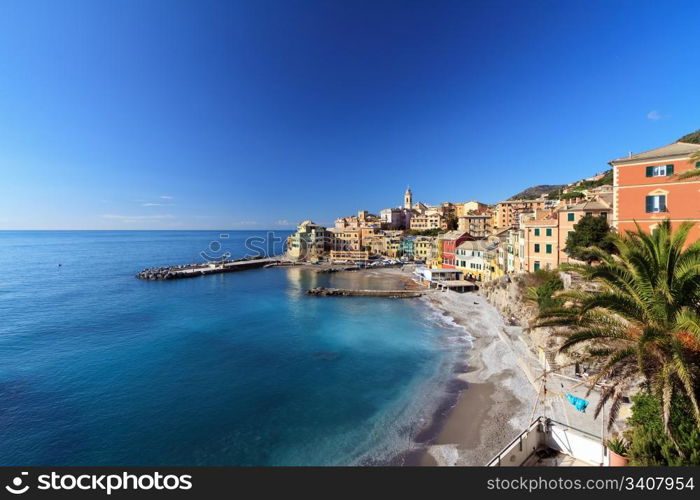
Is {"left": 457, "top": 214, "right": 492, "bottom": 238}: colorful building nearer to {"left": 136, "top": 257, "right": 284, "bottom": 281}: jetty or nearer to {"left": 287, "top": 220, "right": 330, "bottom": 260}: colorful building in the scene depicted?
{"left": 287, "top": 220, "right": 330, "bottom": 260}: colorful building

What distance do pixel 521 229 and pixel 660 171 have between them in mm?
16118

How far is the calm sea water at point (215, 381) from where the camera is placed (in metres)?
15.5

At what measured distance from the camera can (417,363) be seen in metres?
24.8

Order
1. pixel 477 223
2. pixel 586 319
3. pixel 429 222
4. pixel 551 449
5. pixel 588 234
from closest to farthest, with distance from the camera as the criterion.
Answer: pixel 586 319, pixel 551 449, pixel 588 234, pixel 477 223, pixel 429 222

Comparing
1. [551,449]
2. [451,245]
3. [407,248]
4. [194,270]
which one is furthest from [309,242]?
[551,449]

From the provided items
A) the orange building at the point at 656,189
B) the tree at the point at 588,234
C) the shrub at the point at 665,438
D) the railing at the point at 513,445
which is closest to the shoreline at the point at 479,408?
the railing at the point at 513,445

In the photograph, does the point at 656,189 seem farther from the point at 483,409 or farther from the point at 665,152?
the point at 483,409

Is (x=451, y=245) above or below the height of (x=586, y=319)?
above

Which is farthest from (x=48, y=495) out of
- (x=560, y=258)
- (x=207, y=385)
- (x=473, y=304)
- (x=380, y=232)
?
(x=380, y=232)

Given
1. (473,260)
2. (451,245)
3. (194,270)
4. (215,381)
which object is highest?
(451,245)

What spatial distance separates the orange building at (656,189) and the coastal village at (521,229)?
0.14 ft

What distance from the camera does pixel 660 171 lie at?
19.8 m

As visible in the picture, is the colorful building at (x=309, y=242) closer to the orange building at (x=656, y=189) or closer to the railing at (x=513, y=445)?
the orange building at (x=656, y=189)

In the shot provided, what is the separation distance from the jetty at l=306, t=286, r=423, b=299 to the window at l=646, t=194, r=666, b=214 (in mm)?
A: 31734
